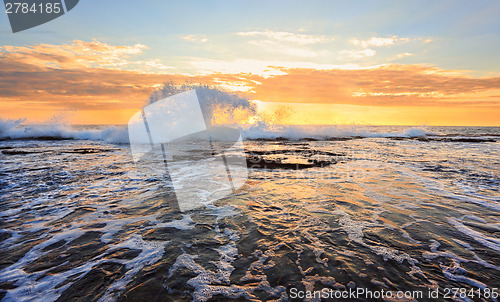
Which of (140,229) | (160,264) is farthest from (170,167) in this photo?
(160,264)

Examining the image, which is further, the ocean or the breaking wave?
the breaking wave

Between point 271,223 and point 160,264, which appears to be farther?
point 271,223

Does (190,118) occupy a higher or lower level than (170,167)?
higher

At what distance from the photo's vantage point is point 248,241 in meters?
3.67

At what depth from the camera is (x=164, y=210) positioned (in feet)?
16.5

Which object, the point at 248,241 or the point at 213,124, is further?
the point at 213,124

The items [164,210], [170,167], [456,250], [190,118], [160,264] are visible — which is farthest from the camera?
[190,118]

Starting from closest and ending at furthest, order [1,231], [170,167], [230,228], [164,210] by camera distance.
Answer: [1,231], [230,228], [164,210], [170,167]

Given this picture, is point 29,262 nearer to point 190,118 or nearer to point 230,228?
point 230,228

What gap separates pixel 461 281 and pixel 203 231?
12.6ft

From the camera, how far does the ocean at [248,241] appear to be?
8.62 ft

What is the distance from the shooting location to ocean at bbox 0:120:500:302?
8.62 ft

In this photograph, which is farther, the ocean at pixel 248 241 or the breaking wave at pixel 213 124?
the breaking wave at pixel 213 124

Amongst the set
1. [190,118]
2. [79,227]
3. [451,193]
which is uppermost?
[190,118]
